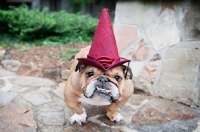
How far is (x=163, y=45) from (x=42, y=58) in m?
2.37

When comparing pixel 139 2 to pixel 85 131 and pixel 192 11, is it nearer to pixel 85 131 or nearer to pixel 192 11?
pixel 192 11

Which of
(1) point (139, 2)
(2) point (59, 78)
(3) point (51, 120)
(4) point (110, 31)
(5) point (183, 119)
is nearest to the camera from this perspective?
(4) point (110, 31)

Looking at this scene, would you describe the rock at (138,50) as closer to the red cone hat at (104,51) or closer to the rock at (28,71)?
the red cone hat at (104,51)

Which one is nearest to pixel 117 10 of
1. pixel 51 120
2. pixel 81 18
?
pixel 51 120

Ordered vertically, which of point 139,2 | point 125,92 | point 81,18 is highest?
point 139,2

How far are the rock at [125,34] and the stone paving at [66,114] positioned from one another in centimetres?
76

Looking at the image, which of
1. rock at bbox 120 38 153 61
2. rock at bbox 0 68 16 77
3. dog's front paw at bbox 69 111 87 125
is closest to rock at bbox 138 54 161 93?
rock at bbox 120 38 153 61

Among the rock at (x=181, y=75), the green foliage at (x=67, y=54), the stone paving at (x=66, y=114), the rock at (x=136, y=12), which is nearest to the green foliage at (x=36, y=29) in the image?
the green foliage at (x=67, y=54)

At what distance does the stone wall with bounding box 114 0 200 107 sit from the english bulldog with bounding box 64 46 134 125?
86 centimetres

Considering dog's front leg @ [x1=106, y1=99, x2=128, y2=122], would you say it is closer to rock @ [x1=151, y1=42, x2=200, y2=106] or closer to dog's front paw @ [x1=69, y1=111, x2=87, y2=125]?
dog's front paw @ [x1=69, y1=111, x2=87, y2=125]

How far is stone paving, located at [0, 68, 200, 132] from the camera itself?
6.87 ft

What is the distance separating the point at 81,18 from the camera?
6438 mm

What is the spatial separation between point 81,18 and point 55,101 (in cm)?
424

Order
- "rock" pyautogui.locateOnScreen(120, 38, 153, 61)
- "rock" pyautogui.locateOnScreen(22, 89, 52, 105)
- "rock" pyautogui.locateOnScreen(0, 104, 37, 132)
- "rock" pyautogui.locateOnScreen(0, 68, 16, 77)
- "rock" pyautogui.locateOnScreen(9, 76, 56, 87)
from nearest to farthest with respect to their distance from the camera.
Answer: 1. "rock" pyautogui.locateOnScreen(0, 104, 37, 132)
2. "rock" pyautogui.locateOnScreen(22, 89, 52, 105)
3. "rock" pyautogui.locateOnScreen(120, 38, 153, 61)
4. "rock" pyautogui.locateOnScreen(9, 76, 56, 87)
5. "rock" pyautogui.locateOnScreen(0, 68, 16, 77)
